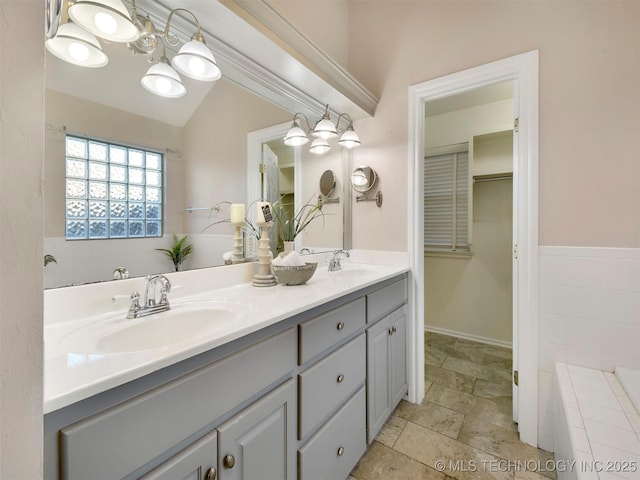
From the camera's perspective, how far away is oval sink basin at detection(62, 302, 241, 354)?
750 mm

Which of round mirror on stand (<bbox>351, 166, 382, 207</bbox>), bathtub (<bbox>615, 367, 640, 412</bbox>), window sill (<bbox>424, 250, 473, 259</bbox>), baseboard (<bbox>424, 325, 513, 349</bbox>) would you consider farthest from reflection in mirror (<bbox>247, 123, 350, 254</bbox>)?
baseboard (<bbox>424, 325, 513, 349</bbox>)

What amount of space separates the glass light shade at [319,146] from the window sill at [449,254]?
180 cm

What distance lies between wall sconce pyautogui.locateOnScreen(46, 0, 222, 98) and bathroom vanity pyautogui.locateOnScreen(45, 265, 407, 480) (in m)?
0.80

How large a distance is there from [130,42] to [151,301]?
→ 90 centimetres

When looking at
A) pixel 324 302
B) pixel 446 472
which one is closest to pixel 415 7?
pixel 324 302

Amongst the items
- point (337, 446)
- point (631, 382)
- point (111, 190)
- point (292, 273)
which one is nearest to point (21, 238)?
point (111, 190)

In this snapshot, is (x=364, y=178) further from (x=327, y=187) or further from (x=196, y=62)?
(x=196, y=62)

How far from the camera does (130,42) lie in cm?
98

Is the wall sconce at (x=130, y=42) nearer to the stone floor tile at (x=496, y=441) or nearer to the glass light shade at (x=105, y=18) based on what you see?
the glass light shade at (x=105, y=18)

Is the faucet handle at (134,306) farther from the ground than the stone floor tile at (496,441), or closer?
farther from the ground

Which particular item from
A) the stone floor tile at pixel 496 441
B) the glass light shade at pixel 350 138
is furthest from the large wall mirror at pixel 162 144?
the stone floor tile at pixel 496 441

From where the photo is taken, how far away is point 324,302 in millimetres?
1092

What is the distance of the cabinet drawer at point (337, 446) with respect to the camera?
40.8 inches

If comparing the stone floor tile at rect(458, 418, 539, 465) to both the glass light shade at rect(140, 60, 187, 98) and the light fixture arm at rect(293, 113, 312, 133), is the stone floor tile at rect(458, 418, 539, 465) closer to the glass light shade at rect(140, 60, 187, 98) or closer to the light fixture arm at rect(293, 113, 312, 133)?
the light fixture arm at rect(293, 113, 312, 133)
